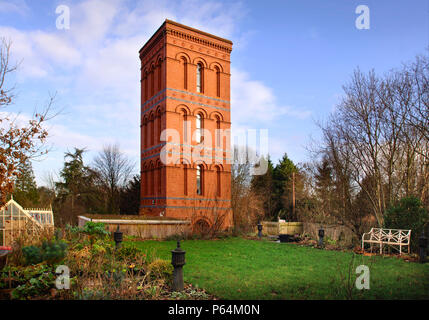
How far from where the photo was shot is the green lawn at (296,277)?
6.11 meters

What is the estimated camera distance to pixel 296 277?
7641 mm

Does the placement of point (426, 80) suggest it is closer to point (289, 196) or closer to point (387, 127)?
point (387, 127)

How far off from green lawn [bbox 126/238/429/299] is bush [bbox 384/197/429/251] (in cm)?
203

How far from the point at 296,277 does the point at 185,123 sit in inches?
679

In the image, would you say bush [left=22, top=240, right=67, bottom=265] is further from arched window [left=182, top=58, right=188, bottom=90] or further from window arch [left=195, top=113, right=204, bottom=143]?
arched window [left=182, top=58, right=188, bottom=90]

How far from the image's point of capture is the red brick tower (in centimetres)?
2270
